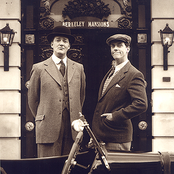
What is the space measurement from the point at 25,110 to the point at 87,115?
1.51 meters

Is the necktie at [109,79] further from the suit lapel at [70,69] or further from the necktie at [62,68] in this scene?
the necktie at [62,68]

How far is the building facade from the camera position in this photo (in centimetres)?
626

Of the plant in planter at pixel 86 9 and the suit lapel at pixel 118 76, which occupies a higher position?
the plant in planter at pixel 86 9

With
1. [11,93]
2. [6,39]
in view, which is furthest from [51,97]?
[6,39]

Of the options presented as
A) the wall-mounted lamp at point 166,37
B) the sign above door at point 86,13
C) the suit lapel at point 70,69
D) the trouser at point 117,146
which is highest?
the sign above door at point 86,13

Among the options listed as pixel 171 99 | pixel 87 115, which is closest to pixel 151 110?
Answer: pixel 171 99

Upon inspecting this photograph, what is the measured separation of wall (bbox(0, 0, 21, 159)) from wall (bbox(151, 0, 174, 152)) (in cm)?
318

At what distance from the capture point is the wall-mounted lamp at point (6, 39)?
6.21m

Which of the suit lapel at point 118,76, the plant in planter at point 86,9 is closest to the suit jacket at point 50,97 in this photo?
the suit lapel at point 118,76

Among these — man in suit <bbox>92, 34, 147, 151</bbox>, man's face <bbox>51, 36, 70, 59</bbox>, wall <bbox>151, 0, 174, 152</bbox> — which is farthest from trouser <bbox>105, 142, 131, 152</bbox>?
man's face <bbox>51, 36, 70, 59</bbox>

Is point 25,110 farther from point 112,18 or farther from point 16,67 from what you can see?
point 112,18

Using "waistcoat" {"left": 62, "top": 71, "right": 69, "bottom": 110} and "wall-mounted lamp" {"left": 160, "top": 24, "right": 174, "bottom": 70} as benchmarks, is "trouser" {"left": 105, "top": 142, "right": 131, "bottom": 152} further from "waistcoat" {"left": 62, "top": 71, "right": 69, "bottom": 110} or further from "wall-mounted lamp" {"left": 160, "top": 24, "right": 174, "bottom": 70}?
"wall-mounted lamp" {"left": 160, "top": 24, "right": 174, "bottom": 70}

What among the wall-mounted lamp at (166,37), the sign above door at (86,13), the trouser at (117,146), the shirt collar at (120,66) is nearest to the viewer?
the trouser at (117,146)

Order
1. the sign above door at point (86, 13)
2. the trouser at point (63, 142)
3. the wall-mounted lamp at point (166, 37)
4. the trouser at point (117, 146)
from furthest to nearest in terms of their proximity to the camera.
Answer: the sign above door at point (86, 13) → the wall-mounted lamp at point (166, 37) → the trouser at point (63, 142) → the trouser at point (117, 146)
